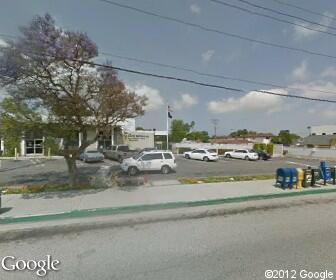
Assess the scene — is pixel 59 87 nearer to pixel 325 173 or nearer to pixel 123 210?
pixel 123 210

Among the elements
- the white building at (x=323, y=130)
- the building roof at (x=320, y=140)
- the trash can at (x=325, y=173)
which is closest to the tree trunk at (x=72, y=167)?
the trash can at (x=325, y=173)

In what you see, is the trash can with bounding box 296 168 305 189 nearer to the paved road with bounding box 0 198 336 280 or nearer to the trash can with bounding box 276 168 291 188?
the trash can with bounding box 276 168 291 188

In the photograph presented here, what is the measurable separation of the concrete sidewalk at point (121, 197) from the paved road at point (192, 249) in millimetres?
2234

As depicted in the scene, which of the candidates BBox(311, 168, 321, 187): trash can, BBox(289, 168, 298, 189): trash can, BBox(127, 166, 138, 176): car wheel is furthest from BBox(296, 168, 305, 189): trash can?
BBox(127, 166, 138, 176): car wheel

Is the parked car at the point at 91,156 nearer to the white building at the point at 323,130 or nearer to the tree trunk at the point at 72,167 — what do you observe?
the tree trunk at the point at 72,167

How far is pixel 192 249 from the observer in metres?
5.18

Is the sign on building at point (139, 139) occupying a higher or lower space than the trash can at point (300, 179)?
higher

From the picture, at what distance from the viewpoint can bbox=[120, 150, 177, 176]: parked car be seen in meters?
16.5

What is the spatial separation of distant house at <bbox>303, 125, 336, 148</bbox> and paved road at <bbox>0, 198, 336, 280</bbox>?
71.7m

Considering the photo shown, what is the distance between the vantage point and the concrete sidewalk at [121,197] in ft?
27.0

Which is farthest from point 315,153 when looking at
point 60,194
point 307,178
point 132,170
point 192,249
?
point 192,249

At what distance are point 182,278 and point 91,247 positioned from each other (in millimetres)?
2248
